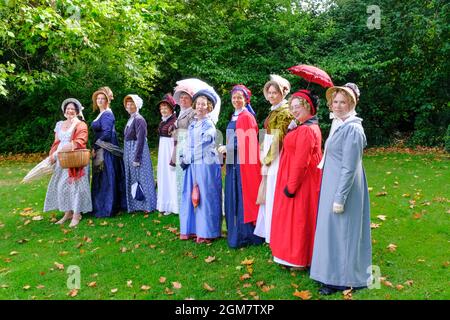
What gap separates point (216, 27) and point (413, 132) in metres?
7.29

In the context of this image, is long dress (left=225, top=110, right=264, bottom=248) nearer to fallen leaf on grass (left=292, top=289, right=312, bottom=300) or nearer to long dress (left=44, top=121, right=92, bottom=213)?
fallen leaf on grass (left=292, top=289, right=312, bottom=300)

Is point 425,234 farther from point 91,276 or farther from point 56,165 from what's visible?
point 56,165

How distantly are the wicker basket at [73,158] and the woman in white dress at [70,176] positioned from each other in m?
0.24

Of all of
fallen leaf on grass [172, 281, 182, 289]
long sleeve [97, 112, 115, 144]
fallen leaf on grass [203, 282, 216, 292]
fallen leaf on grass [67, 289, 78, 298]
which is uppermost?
long sleeve [97, 112, 115, 144]

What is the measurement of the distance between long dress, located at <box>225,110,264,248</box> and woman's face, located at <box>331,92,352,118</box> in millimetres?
1564

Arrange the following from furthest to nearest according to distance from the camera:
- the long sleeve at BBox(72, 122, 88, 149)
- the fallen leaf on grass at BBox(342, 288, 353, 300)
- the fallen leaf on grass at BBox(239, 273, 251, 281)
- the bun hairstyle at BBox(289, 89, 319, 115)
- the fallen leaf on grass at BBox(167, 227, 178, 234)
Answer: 1. the long sleeve at BBox(72, 122, 88, 149)
2. the fallen leaf on grass at BBox(167, 227, 178, 234)
3. the fallen leaf on grass at BBox(239, 273, 251, 281)
4. the bun hairstyle at BBox(289, 89, 319, 115)
5. the fallen leaf on grass at BBox(342, 288, 353, 300)

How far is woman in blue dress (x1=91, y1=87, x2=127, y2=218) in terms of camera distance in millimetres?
7473

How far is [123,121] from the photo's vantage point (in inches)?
618

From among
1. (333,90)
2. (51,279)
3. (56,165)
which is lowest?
(51,279)

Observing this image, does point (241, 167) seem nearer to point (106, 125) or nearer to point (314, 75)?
point (314, 75)


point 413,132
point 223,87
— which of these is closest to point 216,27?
point 223,87

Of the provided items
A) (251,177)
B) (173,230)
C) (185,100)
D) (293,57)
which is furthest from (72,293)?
(293,57)

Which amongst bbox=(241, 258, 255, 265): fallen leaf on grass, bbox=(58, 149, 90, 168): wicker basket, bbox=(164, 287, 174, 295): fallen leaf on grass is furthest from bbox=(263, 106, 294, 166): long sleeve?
bbox=(58, 149, 90, 168): wicker basket

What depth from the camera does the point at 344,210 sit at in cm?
416
